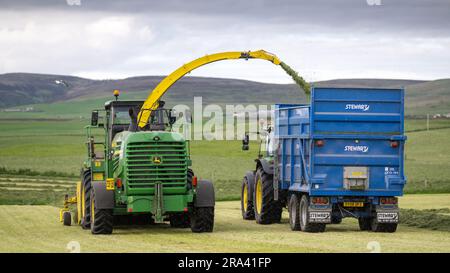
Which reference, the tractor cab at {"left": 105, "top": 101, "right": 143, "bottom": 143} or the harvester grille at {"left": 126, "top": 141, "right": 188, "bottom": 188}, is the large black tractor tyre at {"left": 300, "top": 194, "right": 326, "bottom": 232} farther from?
the tractor cab at {"left": 105, "top": 101, "right": 143, "bottom": 143}

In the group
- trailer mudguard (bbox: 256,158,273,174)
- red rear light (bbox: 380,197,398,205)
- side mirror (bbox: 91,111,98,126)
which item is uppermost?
side mirror (bbox: 91,111,98,126)

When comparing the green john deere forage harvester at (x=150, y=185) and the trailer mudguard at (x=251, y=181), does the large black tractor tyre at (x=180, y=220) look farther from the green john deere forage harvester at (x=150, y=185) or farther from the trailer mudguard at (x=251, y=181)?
the trailer mudguard at (x=251, y=181)

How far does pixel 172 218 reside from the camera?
26141 millimetres

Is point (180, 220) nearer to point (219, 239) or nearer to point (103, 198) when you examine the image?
point (103, 198)

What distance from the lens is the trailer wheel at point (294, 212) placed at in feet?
82.9

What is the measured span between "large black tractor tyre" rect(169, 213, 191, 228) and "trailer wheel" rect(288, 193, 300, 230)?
2.69 m

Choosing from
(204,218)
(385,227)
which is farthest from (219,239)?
(385,227)

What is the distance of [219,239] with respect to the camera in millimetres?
22141

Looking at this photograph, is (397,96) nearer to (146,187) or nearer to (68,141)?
(146,187)

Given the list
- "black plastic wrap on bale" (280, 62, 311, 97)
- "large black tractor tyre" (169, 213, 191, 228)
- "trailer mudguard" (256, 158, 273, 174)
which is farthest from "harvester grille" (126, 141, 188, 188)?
"black plastic wrap on bale" (280, 62, 311, 97)

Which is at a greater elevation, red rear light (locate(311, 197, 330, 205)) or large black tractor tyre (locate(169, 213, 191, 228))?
red rear light (locate(311, 197, 330, 205))

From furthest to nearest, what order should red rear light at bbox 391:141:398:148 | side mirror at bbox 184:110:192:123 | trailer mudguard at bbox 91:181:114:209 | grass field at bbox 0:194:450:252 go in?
red rear light at bbox 391:141:398:148
trailer mudguard at bbox 91:181:114:209
side mirror at bbox 184:110:192:123
grass field at bbox 0:194:450:252

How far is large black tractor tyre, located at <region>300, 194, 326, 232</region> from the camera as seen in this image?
24.1 metres

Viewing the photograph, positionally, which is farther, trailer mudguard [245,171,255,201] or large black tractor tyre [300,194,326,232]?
trailer mudguard [245,171,255,201]
